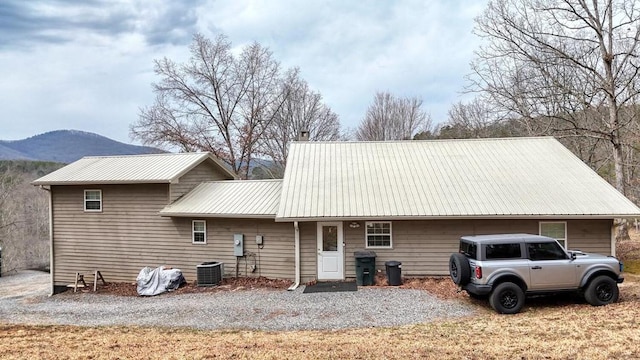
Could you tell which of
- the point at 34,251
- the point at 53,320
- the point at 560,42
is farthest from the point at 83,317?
the point at 34,251

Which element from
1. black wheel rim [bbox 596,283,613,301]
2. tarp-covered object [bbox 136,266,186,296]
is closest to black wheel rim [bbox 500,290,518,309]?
black wheel rim [bbox 596,283,613,301]

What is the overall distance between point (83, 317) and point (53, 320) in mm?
816

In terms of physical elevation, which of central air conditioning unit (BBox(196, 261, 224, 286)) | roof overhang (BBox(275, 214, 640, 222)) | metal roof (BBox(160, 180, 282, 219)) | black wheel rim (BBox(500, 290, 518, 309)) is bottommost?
central air conditioning unit (BBox(196, 261, 224, 286))

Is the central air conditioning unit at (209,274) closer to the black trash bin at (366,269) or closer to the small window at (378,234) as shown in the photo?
the black trash bin at (366,269)

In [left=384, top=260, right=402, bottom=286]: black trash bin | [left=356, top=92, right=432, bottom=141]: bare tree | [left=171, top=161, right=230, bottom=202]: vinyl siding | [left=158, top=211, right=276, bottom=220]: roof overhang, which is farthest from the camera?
[left=356, top=92, right=432, bottom=141]: bare tree

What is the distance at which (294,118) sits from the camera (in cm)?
3947

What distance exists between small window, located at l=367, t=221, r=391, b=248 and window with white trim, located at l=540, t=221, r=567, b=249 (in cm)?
496

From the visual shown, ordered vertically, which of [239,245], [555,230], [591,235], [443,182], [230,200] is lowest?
[239,245]

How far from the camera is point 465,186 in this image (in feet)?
47.3

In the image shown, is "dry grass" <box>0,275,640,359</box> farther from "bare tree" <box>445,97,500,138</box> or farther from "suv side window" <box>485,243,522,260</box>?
"bare tree" <box>445,97,500,138</box>

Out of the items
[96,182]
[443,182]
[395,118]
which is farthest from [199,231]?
[395,118]

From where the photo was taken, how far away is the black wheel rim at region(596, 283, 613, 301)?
9570 millimetres

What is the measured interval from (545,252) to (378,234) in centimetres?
530

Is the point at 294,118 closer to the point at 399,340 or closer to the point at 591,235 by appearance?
the point at 591,235
